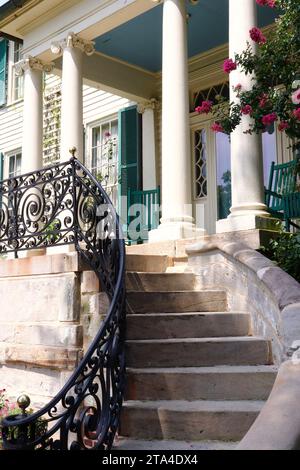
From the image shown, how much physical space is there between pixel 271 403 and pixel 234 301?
2.40 m

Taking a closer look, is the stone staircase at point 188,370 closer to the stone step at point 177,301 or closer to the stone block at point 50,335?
the stone step at point 177,301

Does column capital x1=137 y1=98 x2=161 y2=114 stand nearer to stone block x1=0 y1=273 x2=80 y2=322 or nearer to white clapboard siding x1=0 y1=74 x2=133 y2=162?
white clapboard siding x1=0 y1=74 x2=133 y2=162

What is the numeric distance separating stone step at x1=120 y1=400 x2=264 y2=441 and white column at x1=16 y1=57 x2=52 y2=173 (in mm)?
5756

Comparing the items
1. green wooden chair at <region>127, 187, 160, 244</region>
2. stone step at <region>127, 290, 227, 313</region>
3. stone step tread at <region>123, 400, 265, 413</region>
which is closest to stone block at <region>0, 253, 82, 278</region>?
stone step at <region>127, 290, 227, 313</region>

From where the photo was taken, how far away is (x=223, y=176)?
28.8ft

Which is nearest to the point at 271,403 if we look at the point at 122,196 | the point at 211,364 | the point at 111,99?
the point at 211,364

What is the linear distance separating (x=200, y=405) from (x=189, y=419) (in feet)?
0.52

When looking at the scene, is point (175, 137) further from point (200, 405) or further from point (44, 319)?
point (200, 405)

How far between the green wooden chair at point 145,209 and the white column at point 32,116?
1834 mm

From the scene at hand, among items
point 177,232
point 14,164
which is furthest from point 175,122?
point 14,164

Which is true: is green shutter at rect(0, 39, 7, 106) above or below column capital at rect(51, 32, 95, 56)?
above

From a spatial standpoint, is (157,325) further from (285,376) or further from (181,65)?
(181,65)

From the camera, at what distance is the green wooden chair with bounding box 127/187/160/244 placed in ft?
29.4

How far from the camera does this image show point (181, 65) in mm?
6250
